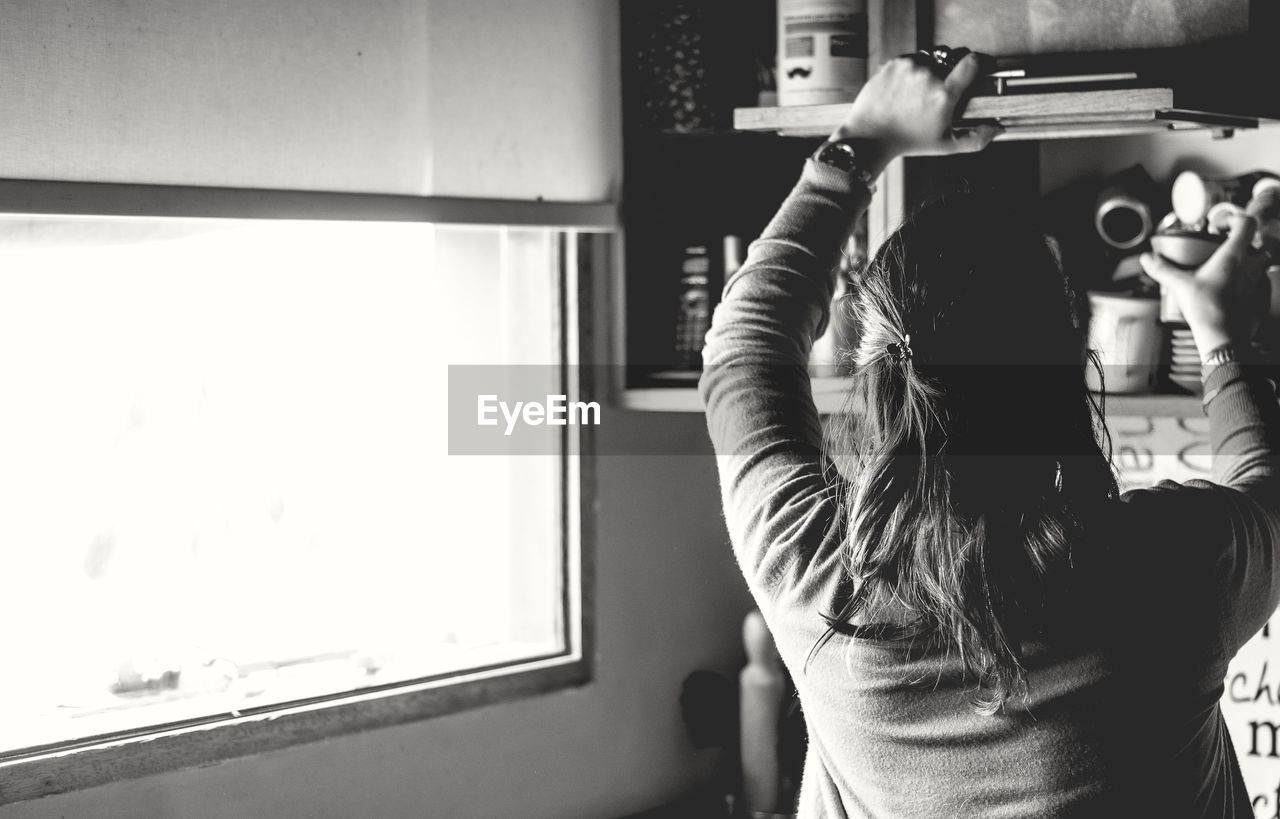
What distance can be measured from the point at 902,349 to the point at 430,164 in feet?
2.59

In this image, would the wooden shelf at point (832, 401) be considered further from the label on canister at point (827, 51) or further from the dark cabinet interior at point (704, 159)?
the label on canister at point (827, 51)

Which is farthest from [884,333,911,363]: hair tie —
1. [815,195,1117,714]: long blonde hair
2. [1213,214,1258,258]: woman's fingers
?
[1213,214,1258,258]: woman's fingers

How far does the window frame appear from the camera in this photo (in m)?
1.23

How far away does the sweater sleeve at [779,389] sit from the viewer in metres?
0.87

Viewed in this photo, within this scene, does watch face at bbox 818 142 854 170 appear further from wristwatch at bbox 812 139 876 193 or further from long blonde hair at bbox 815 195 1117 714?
long blonde hair at bbox 815 195 1117 714

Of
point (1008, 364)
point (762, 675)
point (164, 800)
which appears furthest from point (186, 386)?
point (1008, 364)

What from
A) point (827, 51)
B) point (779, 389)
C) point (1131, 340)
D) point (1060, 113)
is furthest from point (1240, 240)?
point (827, 51)

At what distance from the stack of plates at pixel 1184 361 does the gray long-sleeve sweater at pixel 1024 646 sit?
37cm

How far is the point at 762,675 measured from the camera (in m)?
1.68

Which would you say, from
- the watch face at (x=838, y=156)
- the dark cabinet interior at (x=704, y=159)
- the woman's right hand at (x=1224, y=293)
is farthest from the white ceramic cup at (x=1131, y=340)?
the watch face at (x=838, y=156)

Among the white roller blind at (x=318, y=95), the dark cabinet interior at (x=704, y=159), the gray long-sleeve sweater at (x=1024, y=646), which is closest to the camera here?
the gray long-sleeve sweater at (x=1024, y=646)

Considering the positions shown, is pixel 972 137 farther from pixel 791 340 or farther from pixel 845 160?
pixel 791 340

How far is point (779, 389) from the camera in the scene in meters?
0.91

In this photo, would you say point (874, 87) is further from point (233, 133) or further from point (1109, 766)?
point (233, 133)
